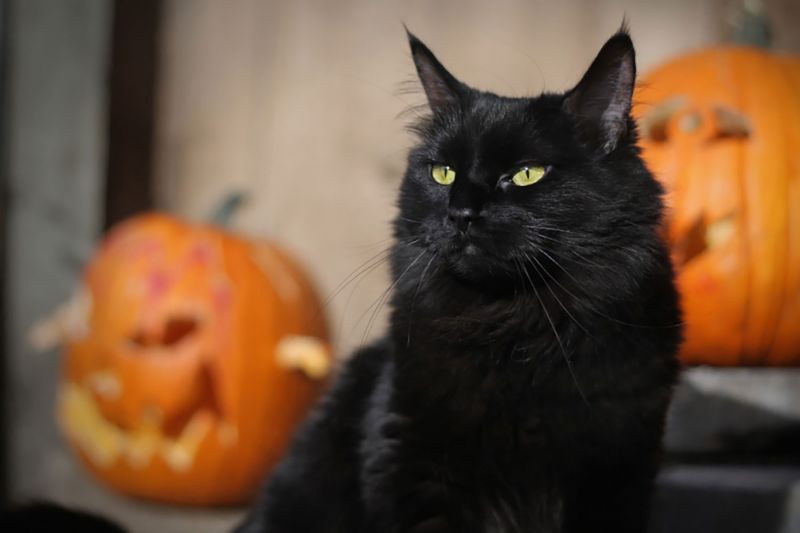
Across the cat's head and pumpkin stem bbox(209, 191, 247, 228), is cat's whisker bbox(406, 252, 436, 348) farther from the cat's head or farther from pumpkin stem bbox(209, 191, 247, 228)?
pumpkin stem bbox(209, 191, 247, 228)

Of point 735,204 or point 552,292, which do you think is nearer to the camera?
point 552,292

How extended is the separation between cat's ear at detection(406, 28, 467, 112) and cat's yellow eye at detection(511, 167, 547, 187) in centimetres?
20

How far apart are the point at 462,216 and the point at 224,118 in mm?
1770

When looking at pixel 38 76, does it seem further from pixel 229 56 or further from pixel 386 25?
pixel 386 25

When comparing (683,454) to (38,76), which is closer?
(683,454)

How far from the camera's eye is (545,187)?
1162 millimetres

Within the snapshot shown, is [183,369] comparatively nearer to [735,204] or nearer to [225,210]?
[225,210]

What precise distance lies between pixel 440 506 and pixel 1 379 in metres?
1.87

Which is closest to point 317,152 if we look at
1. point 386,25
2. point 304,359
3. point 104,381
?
point 386,25

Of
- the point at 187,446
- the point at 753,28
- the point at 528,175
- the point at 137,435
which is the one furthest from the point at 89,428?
the point at 753,28

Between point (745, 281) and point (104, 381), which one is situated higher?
point (745, 281)

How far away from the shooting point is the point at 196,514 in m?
2.23

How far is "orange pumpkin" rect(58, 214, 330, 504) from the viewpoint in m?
2.12

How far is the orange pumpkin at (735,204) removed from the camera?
5.88 ft
